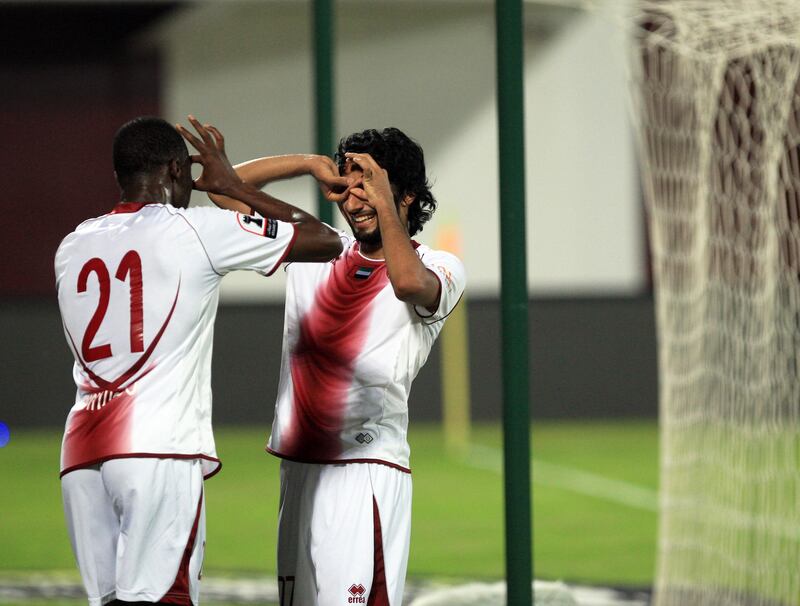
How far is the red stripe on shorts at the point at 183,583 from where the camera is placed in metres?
3.04

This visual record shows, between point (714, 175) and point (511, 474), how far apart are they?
24.2 ft

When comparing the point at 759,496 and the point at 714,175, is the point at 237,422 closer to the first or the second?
the point at 714,175

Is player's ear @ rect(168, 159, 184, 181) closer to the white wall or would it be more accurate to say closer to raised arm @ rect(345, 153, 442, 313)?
raised arm @ rect(345, 153, 442, 313)

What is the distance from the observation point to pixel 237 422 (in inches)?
540

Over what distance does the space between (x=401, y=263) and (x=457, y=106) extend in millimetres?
12114

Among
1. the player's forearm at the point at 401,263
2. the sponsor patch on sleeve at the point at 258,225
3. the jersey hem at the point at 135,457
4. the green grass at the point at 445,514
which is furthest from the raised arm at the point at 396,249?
the green grass at the point at 445,514

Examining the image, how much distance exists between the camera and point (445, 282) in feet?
10.6

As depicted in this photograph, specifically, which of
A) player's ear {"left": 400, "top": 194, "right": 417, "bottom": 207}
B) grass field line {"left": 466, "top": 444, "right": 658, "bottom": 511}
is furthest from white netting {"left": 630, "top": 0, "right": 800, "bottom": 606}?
player's ear {"left": 400, "top": 194, "right": 417, "bottom": 207}

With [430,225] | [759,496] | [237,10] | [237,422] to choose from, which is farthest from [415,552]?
[237,10]

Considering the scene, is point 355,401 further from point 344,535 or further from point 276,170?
point 276,170

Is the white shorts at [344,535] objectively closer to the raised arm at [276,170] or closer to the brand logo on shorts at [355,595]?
the brand logo on shorts at [355,595]

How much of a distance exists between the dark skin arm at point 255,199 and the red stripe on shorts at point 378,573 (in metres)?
0.62

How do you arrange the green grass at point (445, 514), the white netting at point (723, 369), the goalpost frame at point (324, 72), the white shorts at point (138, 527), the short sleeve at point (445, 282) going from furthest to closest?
the green grass at point (445, 514) < the white netting at point (723, 369) < the goalpost frame at point (324, 72) < the short sleeve at point (445, 282) < the white shorts at point (138, 527)

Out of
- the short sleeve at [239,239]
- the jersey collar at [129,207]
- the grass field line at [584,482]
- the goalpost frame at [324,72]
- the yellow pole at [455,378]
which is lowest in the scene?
the grass field line at [584,482]
